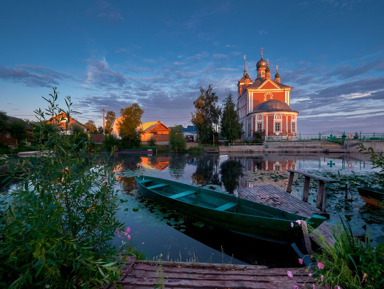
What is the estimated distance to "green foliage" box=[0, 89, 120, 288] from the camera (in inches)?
85.0

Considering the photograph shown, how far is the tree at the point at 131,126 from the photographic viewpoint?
1511 inches

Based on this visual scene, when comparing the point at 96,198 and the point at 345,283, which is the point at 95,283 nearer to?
the point at 96,198

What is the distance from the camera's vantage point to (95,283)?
8.52 ft

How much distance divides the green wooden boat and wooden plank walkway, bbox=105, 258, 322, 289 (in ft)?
3.76

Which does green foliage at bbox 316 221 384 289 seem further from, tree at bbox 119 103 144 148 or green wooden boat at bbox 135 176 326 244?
tree at bbox 119 103 144 148

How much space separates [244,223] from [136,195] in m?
6.65

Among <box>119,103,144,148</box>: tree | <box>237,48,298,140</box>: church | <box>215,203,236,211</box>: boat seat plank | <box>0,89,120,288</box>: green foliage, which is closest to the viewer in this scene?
<box>0,89,120,288</box>: green foliage

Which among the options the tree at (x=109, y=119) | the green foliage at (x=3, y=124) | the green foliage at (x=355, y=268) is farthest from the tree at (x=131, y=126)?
the green foliage at (x=355, y=268)

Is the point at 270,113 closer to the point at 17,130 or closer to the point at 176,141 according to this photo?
the point at 176,141

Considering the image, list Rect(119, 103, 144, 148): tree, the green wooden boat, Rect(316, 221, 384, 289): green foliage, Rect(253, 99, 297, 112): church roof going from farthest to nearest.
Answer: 1. Rect(253, 99, 297, 112): church roof
2. Rect(119, 103, 144, 148): tree
3. the green wooden boat
4. Rect(316, 221, 384, 289): green foliage

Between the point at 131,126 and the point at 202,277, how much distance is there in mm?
37120

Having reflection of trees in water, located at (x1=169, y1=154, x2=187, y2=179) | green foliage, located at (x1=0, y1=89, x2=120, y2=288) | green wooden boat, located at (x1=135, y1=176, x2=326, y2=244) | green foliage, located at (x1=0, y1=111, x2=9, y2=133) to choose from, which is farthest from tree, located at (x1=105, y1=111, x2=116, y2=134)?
green foliage, located at (x1=0, y1=89, x2=120, y2=288)

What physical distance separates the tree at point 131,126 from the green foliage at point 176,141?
682 cm

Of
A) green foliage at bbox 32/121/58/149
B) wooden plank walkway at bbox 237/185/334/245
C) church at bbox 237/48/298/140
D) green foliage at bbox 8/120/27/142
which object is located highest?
church at bbox 237/48/298/140
